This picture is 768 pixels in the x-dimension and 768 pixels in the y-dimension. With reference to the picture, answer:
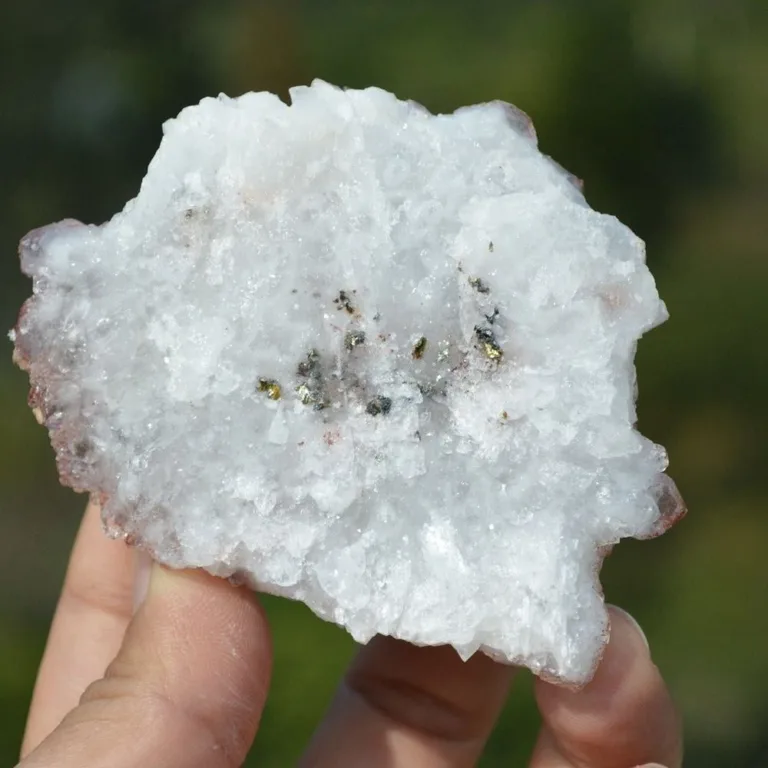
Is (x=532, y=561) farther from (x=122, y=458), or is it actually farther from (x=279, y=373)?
(x=122, y=458)

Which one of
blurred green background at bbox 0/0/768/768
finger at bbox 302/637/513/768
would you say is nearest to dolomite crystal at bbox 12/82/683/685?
finger at bbox 302/637/513/768

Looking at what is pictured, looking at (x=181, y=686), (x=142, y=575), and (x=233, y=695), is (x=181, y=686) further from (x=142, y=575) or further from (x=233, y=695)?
(x=142, y=575)

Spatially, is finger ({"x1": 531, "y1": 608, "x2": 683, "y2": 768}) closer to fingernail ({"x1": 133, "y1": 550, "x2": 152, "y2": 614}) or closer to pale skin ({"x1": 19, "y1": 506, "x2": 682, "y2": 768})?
pale skin ({"x1": 19, "y1": 506, "x2": 682, "y2": 768})

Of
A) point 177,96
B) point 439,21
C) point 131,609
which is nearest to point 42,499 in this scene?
point 131,609

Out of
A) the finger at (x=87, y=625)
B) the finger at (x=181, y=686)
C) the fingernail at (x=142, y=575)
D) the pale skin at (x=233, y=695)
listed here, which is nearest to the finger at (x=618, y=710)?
the pale skin at (x=233, y=695)

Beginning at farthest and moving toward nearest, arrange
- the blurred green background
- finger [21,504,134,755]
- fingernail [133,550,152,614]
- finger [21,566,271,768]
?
the blurred green background
finger [21,504,134,755]
fingernail [133,550,152,614]
finger [21,566,271,768]

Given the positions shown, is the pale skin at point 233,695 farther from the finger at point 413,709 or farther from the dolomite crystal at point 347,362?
the dolomite crystal at point 347,362

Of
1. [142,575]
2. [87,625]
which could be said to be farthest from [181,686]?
[87,625]
